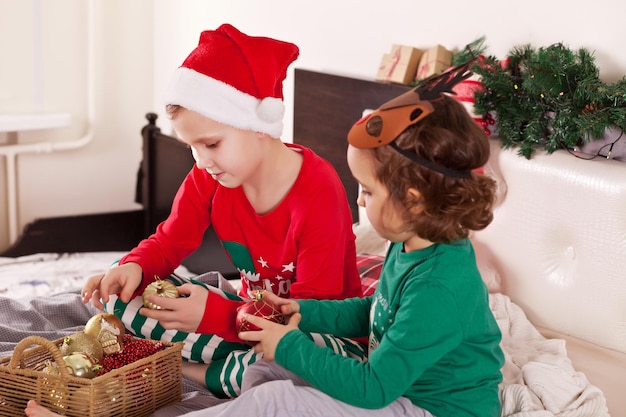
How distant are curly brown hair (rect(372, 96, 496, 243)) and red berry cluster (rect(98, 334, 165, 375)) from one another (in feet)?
1.74

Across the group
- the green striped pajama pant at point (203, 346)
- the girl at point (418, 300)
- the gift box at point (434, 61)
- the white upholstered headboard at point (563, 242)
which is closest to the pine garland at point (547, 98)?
the white upholstered headboard at point (563, 242)

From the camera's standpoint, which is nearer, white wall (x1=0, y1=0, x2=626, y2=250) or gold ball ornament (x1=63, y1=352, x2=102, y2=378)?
gold ball ornament (x1=63, y1=352, x2=102, y2=378)

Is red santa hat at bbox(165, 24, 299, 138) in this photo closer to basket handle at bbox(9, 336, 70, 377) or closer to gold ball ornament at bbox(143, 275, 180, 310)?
gold ball ornament at bbox(143, 275, 180, 310)

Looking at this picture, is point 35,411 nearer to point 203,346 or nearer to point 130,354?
point 130,354

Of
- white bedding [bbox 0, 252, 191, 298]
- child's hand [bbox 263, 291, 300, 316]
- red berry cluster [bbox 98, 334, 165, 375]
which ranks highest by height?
child's hand [bbox 263, 291, 300, 316]

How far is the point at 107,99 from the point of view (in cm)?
329

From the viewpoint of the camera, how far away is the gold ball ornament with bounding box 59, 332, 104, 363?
1.34 meters

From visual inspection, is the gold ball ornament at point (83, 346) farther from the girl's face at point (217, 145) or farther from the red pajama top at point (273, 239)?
the girl's face at point (217, 145)

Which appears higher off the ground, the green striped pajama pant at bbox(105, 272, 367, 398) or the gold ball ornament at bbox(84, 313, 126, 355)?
the gold ball ornament at bbox(84, 313, 126, 355)

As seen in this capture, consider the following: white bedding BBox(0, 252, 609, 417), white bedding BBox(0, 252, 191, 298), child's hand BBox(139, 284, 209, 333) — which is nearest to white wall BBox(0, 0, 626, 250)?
white bedding BBox(0, 252, 191, 298)

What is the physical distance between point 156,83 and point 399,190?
238 cm

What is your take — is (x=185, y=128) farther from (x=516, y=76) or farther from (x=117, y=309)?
(x=516, y=76)

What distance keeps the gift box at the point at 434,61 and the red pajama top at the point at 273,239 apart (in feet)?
1.93

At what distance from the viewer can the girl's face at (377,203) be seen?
121 cm
